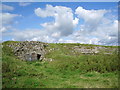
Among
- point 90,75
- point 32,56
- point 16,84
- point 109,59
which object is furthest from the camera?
point 32,56

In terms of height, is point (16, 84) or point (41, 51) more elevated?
point (41, 51)

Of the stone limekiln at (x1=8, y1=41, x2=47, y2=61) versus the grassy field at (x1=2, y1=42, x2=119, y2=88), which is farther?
the stone limekiln at (x1=8, y1=41, x2=47, y2=61)

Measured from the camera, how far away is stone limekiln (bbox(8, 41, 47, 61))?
110 ft

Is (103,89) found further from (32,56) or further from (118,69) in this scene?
(32,56)

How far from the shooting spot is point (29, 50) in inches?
1355

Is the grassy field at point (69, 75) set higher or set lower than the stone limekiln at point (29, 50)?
lower

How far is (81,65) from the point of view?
67.7 ft

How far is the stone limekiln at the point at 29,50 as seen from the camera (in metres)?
33.6

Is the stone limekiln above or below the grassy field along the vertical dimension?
above

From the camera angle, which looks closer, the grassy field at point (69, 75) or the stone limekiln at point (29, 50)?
the grassy field at point (69, 75)

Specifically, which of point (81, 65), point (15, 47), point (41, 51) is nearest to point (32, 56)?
point (41, 51)

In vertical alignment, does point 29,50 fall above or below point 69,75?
above

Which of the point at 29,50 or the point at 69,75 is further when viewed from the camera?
the point at 29,50

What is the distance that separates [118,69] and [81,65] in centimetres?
453
